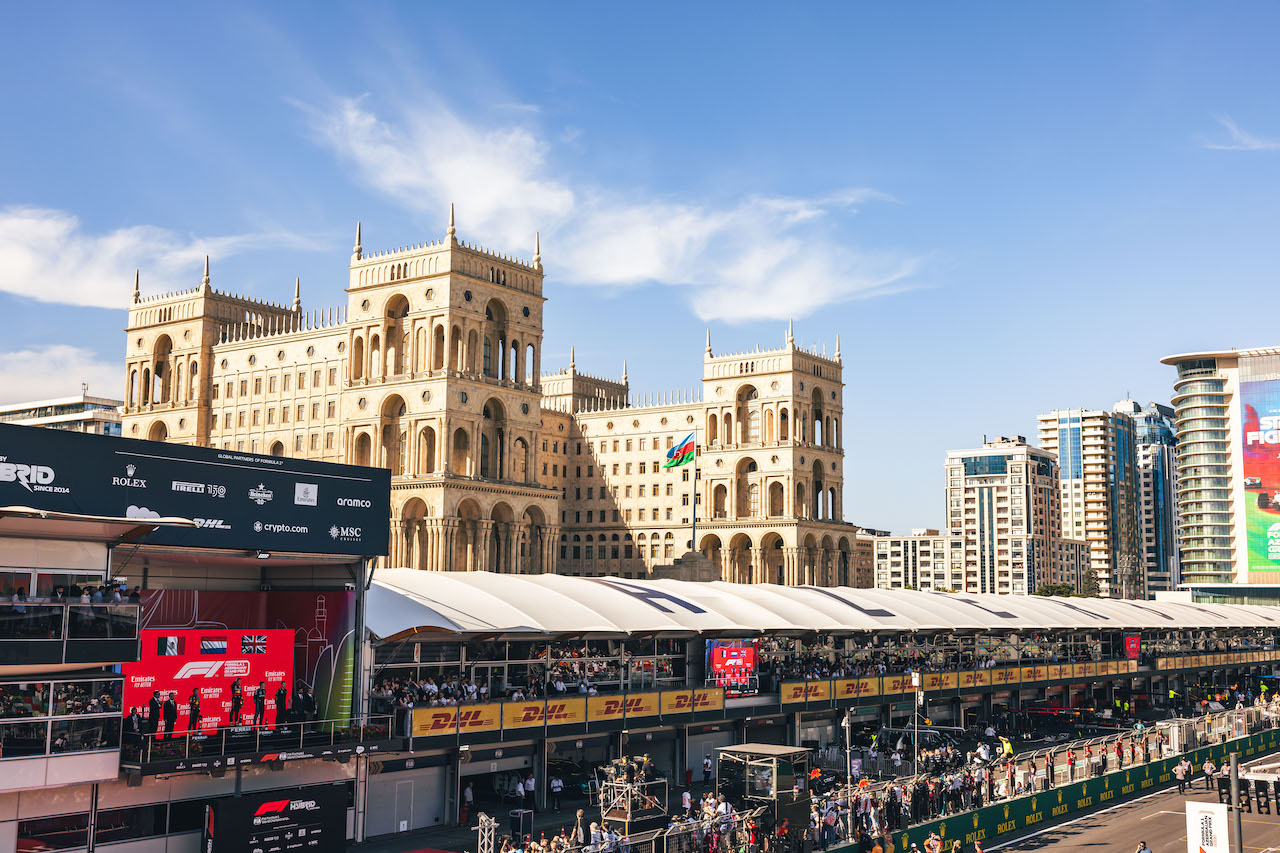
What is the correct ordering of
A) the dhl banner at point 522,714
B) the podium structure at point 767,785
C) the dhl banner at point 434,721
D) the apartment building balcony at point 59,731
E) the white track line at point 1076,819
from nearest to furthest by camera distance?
the apartment building balcony at point 59,731
the dhl banner at point 434,721
the podium structure at point 767,785
the dhl banner at point 522,714
the white track line at point 1076,819

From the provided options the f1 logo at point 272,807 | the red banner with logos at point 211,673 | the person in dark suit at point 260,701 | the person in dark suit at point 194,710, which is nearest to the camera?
the f1 logo at point 272,807

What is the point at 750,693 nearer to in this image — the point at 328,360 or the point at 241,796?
the point at 241,796

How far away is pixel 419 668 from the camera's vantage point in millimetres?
44594

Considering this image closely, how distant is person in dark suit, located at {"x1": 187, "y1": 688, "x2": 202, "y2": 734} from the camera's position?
36.9m

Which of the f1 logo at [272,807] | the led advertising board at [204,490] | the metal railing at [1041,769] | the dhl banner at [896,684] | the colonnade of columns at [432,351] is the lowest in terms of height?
the metal railing at [1041,769]

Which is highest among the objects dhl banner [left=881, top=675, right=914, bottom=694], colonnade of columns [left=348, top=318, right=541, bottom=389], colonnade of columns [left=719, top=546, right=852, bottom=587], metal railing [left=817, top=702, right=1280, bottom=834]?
colonnade of columns [left=348, top=318, right=541, bottom=389]

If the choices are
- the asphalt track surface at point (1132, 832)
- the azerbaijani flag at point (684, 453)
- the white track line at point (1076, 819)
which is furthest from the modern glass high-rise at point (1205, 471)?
the asphalt track surface at point (1132, 832)

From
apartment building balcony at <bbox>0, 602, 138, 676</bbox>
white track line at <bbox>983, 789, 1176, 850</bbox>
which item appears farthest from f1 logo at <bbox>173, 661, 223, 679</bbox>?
white track line at <bbox>983, 789, 1176, 850</bbox>

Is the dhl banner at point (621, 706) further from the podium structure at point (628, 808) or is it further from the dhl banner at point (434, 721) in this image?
the dhl banner at point (434, 721)

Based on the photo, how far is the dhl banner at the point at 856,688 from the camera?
58656 millimetres

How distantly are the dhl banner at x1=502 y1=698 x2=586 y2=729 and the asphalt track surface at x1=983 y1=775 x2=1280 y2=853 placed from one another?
51.8 ft

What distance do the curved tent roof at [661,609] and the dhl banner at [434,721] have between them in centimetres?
266

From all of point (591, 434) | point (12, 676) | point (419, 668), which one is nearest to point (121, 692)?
point (12, 676)

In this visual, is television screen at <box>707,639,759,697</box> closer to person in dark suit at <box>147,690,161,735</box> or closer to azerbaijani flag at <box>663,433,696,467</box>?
person in dark suit at <box>147,690,161,735</box>
